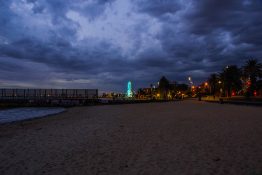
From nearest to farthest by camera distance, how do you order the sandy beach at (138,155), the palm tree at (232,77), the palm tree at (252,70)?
1. the sandy beach at (138,155)
2. the palm tree at (252,70)
3. the palm tree at (232,77)

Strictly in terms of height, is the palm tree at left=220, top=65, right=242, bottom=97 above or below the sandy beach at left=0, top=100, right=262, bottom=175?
above

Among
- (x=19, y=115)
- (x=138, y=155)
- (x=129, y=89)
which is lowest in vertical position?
(x=19, y=115)

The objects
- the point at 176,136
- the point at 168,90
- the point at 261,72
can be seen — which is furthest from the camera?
the point at 168,90

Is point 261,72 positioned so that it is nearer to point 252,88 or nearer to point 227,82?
point 252,88

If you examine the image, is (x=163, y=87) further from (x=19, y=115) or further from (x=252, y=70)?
(x=19, y=115)

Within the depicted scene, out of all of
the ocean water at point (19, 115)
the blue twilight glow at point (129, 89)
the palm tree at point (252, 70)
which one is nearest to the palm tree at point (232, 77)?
the palm tree at point (252, 70)

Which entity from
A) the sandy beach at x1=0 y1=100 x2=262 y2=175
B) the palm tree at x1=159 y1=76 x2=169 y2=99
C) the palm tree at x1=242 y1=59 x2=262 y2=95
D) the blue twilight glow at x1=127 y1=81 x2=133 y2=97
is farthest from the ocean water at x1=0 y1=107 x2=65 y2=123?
the blue twilight glow at x1=127 y1=81 x2=133 y2=97

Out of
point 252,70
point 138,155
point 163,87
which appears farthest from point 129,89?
point 138,155

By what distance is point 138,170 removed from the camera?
25.4 feet

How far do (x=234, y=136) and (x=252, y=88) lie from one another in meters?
79.4

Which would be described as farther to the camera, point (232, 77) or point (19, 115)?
point (232, 77)

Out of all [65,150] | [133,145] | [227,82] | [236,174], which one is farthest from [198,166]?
[227,82]

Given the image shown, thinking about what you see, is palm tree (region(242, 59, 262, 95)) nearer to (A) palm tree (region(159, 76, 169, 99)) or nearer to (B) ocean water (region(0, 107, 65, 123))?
(B) ocean water (region(0, 107, 65, 123))

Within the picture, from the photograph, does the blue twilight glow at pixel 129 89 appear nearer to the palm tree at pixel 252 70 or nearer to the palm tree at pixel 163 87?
the palm tree at pixel 163 87
